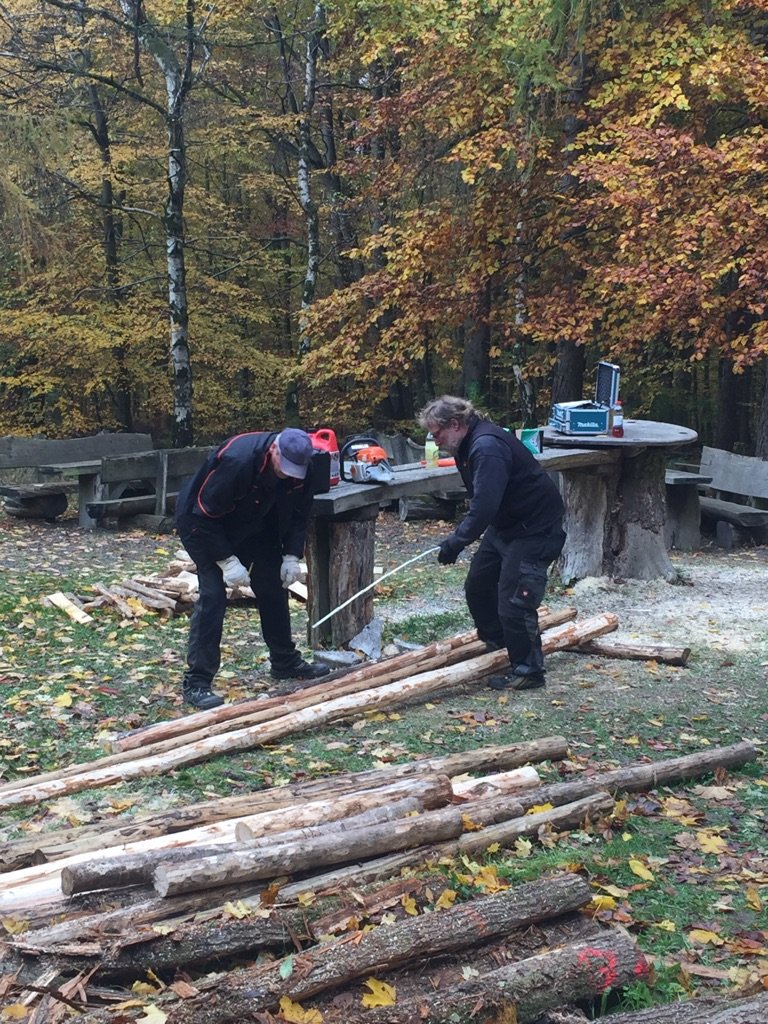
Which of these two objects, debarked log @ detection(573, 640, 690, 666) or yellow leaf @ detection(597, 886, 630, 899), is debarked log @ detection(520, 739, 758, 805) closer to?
yellow leaf @ detection(597, 886, 630, 899)

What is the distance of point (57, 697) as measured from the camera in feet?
22.0

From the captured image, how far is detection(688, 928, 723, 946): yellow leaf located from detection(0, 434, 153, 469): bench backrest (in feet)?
42.2

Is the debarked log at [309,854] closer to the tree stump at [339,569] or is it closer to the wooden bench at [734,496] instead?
the tree stump at [339,569]

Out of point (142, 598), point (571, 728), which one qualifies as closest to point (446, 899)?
point (571, 728)

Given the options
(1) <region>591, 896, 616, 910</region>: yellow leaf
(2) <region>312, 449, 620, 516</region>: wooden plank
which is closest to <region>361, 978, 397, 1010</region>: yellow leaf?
(1) <region>591, 896, 616, 910</region>: yellow leaf

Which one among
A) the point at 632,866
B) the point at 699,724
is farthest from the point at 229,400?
the point at 632,866

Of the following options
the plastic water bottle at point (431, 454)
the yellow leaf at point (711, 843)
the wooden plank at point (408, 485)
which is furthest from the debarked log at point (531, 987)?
the plastic water bottle at point (431, 454)

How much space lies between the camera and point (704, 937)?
11.8 ft

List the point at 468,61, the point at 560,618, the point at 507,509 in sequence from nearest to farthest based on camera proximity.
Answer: the point at 507,509
the point at 560,618
the point at 468,61

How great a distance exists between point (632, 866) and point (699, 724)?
7.30 feet

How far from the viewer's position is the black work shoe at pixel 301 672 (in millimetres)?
7105

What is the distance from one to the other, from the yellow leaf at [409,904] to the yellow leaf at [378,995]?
0.43m

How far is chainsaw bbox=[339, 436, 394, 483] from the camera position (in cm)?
763

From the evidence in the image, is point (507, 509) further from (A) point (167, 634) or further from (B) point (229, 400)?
(B) point (229, 400)
